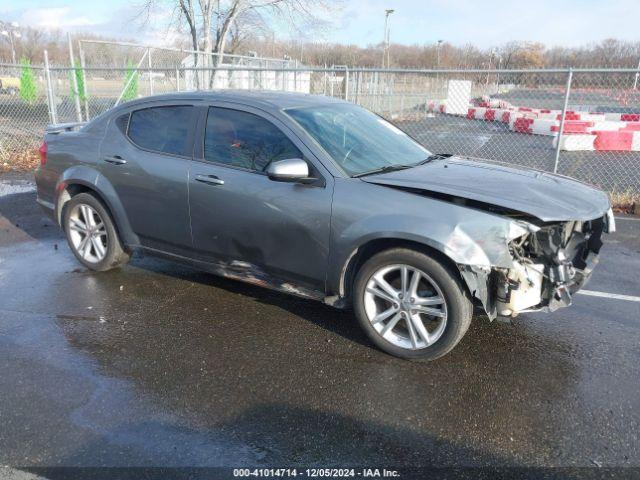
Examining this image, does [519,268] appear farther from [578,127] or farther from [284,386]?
[578,127]

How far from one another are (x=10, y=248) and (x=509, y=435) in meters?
5.52

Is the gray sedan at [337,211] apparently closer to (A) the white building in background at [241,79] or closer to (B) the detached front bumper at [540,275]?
(B) the detached front bumper at [540,275]

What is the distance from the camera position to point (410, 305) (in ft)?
11.1

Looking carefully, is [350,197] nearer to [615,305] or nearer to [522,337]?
[522,337]

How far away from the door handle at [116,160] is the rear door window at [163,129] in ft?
0.63

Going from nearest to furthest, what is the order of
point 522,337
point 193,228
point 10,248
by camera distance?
point 522,337, point 193,228, point 10,248

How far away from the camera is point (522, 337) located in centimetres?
379

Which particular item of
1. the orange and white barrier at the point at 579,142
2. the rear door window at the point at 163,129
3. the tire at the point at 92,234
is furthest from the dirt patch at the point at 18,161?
the orange and white barrier at the point at 579,142

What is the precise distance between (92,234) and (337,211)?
2.76m

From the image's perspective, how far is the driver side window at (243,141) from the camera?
3.82 meters

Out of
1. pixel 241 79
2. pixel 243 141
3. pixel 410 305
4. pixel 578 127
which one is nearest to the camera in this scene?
pixel 410 305

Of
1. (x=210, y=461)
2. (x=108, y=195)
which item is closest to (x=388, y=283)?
(x=210, y=461)

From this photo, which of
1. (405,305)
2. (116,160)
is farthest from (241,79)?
(405,305)

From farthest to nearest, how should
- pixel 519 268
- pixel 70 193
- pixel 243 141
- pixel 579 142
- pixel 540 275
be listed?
pixel 579 142 → pixel 70 193 → pixel 243 141 → pixel 540 275 → pixel 519 268
